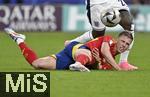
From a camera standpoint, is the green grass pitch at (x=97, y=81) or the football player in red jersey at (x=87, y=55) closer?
the green grass pitch at (x=97, y=81)

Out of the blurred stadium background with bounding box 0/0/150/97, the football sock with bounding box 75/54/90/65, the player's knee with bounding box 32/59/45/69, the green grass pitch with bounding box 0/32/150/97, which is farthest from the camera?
the player's knee with bounding box 32/59/45/69

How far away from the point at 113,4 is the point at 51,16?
1413 cm

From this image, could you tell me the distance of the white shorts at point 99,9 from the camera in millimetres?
14574

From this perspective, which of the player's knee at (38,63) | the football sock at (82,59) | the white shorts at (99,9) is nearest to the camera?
the football sock at (82,59)

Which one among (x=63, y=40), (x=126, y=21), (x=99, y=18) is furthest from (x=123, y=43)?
(x=63, y=40)

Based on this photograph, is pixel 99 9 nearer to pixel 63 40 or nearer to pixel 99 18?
pixel 99 18

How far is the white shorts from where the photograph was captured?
14574 mm

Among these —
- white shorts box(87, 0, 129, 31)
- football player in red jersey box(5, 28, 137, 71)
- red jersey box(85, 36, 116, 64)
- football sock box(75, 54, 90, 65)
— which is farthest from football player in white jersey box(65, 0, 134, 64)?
football sock box(75, 54, 90, 65)

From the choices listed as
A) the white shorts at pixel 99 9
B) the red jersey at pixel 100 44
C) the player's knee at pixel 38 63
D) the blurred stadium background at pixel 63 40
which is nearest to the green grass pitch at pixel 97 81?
the blurred stadium background at pixel 63 40

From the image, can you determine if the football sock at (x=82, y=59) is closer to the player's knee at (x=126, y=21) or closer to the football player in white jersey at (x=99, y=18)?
the football player in white jersey at (x=99, y=18)

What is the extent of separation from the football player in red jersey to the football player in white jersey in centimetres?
70

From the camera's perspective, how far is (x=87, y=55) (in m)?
13.1

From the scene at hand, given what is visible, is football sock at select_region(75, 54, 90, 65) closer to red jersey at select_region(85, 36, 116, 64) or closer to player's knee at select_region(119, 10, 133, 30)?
red jersey at select_region(85, 36, 116, 64)

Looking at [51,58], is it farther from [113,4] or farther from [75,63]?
[113,4]
